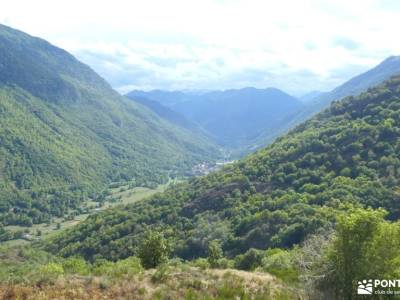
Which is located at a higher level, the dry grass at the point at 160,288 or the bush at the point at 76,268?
the dry grass at the point at 160,288

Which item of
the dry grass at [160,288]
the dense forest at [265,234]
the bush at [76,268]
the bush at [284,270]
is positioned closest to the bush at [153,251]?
the dense forest at [265,234]

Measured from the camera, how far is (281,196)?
314ft

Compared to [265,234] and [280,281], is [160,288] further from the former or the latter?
[265,234]

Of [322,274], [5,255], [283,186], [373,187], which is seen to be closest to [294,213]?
[373,187]

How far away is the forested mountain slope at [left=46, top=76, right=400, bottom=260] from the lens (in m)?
78.3

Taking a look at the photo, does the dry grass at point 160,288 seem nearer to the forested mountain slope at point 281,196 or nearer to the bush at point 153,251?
the bush at point 153,251

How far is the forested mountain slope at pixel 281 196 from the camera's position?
78.3 metres

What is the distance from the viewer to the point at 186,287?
23234 millimetres

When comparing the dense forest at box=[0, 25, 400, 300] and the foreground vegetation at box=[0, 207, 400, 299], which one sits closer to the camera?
the foreground vegetation at box=[0, 207, 400, 299]

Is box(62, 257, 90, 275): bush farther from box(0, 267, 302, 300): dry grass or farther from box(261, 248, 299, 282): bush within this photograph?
box(261, 248, 299, 282): bush

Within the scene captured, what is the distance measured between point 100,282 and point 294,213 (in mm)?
61570

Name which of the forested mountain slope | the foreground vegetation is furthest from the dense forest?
the forested mountain slope

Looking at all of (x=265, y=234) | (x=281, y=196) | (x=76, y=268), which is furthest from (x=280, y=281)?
(x=281, y=196)

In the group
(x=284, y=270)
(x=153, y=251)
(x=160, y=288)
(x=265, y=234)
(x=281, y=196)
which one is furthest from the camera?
(x=281, y=196)
